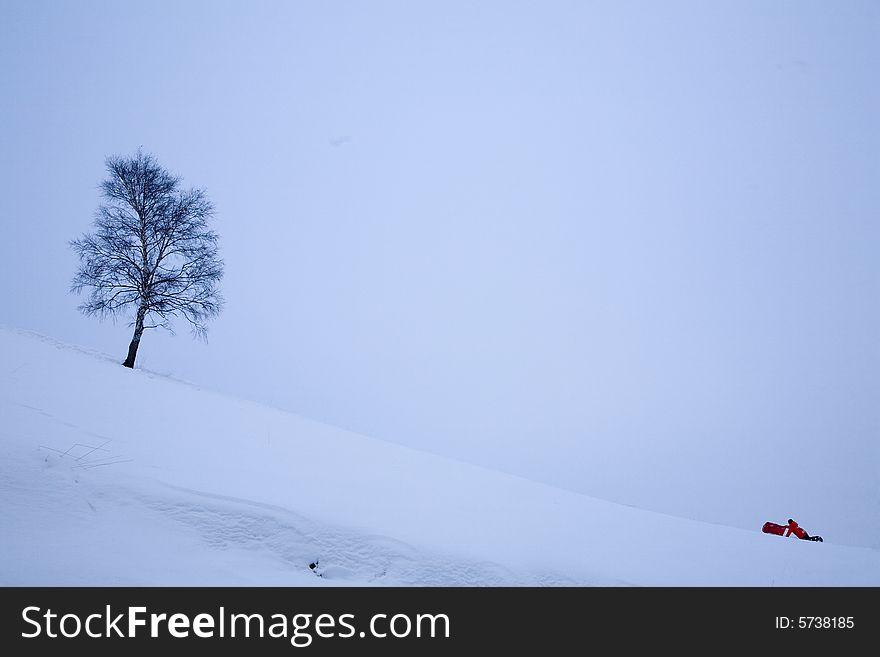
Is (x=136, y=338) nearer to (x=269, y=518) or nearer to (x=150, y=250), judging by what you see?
(x=150, y=250)

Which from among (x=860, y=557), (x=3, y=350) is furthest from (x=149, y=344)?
(x=860, y=557)

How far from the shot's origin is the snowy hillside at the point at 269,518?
3854mm

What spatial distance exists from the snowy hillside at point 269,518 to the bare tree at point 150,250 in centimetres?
593

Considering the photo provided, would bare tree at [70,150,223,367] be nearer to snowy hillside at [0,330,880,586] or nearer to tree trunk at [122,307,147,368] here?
tree trunk at [122,307,147,368]

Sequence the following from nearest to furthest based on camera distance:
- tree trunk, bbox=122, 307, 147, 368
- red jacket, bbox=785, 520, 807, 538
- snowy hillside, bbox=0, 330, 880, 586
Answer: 1. snowy hillside, bbox=0, 330, 880, 586
2. red jacket, bbox=785, 520, 807, 538
3. tree trunk, bbox=122, 307, 147, 368

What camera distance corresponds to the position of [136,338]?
14.2m

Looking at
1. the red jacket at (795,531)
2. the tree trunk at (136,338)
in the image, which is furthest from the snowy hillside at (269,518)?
the tree trunk at (136,338)

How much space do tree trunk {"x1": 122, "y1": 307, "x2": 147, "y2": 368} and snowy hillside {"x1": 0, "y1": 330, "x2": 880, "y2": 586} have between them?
465cm

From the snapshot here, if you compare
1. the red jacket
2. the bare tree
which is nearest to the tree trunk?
the bare tree

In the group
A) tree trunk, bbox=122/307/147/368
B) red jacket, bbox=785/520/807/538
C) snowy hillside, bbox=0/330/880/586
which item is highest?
tree trunk, bbox=122/307/147/368

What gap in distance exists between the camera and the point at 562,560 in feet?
17.7

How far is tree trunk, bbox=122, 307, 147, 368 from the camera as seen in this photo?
45.8ft
